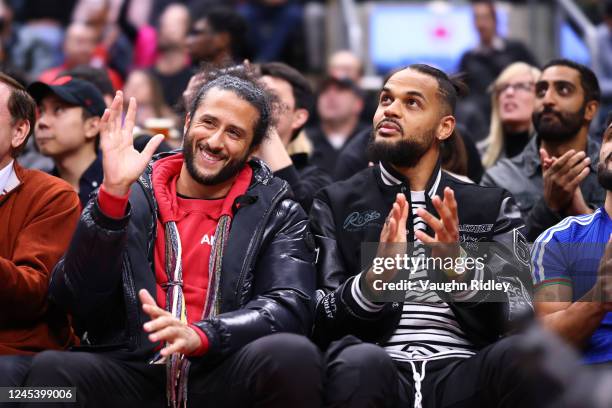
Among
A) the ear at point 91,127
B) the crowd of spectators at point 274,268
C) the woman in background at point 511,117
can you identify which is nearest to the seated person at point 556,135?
the crowd of spectators at point 274,268

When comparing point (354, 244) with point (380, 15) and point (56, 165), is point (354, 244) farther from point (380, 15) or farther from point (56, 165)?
point (380, 15)

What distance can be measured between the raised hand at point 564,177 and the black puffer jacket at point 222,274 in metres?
1.47

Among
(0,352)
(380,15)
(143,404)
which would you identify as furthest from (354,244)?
(380,15)

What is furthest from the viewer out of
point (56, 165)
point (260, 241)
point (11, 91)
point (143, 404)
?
point (56, 165)

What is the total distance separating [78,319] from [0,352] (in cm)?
35

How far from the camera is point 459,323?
4.81m

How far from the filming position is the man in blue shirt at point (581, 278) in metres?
4.45

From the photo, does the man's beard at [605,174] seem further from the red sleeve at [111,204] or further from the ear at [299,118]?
the ear at [299,118]

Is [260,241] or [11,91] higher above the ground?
[11,91]

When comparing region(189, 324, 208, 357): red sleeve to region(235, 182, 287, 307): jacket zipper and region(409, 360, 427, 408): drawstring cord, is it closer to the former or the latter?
region(235, 182, 287, 307): jacket zipper

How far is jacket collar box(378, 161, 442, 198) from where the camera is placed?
509 cm

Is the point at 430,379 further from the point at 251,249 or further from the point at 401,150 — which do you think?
the point at 401,150

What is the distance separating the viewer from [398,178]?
5.11m

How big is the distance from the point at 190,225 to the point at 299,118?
2219mm
